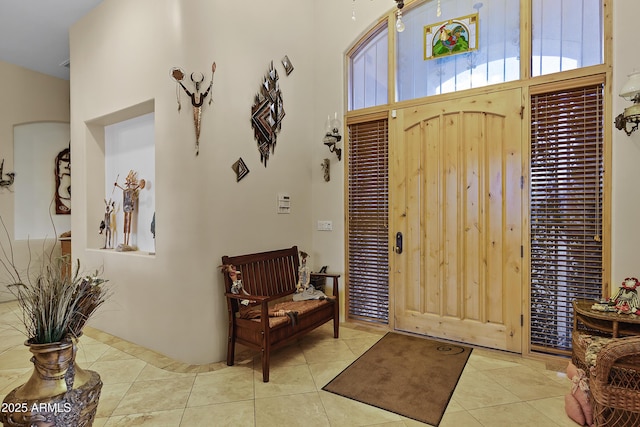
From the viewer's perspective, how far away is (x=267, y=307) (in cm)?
255

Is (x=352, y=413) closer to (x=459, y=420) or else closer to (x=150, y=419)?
(x=459, y=420)

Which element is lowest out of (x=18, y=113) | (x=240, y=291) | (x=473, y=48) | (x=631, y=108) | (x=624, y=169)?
(x=240, y=291)

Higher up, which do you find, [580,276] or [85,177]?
[85,177]

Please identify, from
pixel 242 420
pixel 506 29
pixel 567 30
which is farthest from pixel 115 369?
pixel 567 30

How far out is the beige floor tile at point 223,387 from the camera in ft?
7.57

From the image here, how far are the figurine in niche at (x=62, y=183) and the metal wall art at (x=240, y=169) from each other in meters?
4.40

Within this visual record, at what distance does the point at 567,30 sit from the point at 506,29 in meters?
0.48

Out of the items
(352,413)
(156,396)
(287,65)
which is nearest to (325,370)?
(352,413)

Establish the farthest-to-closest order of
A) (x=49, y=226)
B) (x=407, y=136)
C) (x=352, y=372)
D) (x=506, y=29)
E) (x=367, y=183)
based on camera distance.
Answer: (x=49, y=226)
(x=367, y=183)
(x=407, y=136)
(x=506, y=29)
(x=352, y=372)

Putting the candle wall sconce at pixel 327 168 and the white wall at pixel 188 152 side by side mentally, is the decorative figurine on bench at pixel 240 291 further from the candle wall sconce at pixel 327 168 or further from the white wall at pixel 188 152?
the candle wall sconce at pixel 327 168

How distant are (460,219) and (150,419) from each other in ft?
9.86

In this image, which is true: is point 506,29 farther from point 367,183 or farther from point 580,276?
point 580,276

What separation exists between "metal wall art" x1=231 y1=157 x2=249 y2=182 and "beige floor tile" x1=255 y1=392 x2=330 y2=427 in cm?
188

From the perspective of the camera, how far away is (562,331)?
2.86 metres
